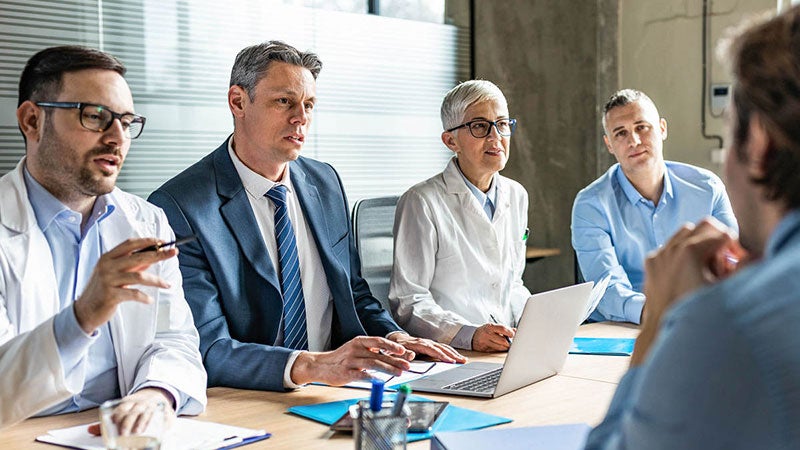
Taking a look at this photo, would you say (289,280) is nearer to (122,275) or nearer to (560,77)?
(122,275)

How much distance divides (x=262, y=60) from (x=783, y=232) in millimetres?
2027

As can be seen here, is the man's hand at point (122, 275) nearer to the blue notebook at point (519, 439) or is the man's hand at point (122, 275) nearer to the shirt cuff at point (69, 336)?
the shirt cuff at point (69, 336)

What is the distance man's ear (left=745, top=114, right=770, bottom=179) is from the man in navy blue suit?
48.9 inches

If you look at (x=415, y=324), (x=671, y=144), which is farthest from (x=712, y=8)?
(x=415, y=324)

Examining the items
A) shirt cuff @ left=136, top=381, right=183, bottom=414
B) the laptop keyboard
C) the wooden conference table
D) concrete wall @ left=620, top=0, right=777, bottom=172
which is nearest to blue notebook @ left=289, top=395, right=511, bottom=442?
the wooden conference table

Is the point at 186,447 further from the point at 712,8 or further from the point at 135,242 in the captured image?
the point at 712,8

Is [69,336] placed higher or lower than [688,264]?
lower

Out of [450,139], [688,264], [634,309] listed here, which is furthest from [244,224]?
[688,264]

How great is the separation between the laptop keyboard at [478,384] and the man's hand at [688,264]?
3.08ft

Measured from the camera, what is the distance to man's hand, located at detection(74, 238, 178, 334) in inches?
61.5

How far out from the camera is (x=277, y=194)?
257 centimetres

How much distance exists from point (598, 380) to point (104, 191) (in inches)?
47.8

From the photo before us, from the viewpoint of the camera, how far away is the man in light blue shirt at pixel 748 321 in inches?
29.5

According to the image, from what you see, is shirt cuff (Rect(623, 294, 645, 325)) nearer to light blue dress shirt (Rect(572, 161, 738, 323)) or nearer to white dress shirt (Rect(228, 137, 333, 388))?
light blue dress shirt (Rect(572, 161, 738, 323))
